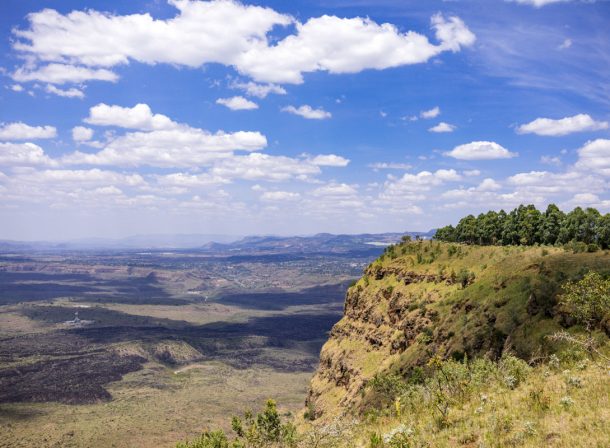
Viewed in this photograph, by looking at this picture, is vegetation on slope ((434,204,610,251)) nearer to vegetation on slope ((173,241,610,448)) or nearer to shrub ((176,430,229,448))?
vegetation on slope ((173,241,610,448))

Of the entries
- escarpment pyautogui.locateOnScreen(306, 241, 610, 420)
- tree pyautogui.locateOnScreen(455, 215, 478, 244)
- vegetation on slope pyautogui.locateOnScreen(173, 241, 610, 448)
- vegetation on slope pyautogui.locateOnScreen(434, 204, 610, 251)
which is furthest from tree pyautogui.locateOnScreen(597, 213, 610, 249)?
tree pyautogui.locateOnScreen(455, 215, 478, 244)

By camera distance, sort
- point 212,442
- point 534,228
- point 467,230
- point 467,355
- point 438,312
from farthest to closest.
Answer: point 467,230
point 534,228
point 438,312
point 467,355
point 212,442

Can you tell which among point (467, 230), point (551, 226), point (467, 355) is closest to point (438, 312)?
point (467, 355)

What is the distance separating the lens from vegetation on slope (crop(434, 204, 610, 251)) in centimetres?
6500

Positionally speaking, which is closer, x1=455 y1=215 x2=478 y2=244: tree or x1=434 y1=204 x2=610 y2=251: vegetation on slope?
x1=434 y1=204 x2=610 y2=251: vegetation on slope

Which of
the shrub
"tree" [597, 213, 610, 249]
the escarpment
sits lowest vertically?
the shrub

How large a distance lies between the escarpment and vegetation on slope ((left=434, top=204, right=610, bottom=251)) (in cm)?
979

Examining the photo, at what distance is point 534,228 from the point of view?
78875mm

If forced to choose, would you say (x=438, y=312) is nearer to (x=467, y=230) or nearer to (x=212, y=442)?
(x=212, y=442)

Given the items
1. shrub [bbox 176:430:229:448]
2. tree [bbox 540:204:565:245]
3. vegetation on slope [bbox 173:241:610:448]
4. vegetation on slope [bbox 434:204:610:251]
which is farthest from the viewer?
tree [bbox 540:204:565:245]

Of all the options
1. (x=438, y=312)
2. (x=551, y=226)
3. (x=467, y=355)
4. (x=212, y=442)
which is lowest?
(x=212, y=442)

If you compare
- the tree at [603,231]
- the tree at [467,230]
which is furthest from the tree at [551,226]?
the tree at [467,230]

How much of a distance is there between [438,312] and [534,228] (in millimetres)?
33589

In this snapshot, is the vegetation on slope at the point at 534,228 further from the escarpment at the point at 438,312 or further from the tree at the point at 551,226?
the escarpment at the point at 438,312
